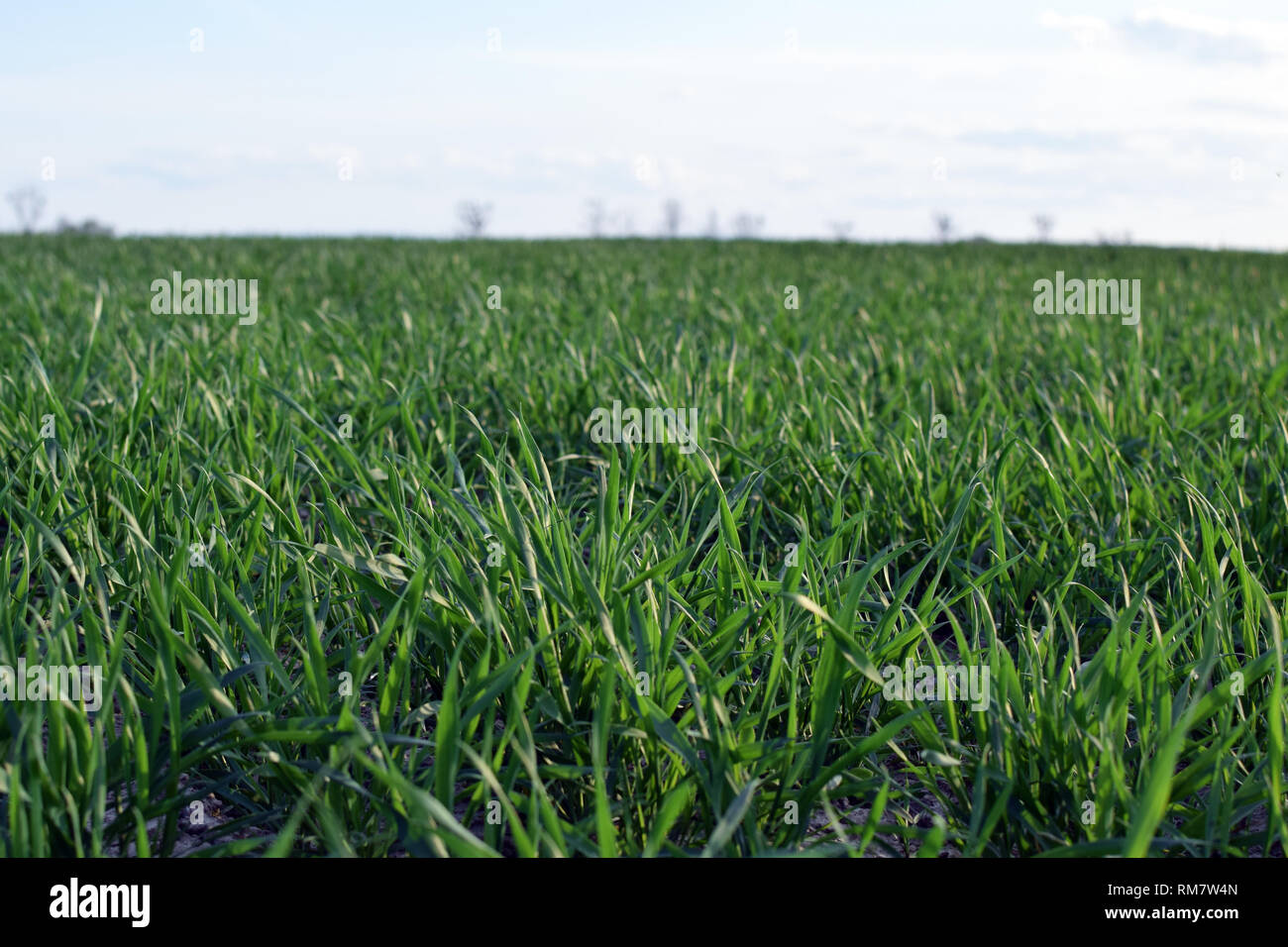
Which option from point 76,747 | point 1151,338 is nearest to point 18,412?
point 76,747

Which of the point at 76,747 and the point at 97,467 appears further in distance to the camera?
the point at 97,467

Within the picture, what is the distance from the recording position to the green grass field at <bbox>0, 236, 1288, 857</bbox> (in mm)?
1317

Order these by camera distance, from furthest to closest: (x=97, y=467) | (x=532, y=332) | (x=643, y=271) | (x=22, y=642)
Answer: (x=643, y=271), (x=532, y=332), (x=97, y=467), (x=22, y=642)

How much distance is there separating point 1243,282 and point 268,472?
35.9ft

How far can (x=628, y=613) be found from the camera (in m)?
1.60

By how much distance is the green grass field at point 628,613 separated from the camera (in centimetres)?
132

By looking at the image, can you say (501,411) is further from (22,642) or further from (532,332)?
(22,642)

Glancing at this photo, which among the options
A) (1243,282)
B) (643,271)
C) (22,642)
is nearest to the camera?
(22,642)

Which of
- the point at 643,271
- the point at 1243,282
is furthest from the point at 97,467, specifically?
the point at 1243,282

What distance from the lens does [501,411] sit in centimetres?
339
